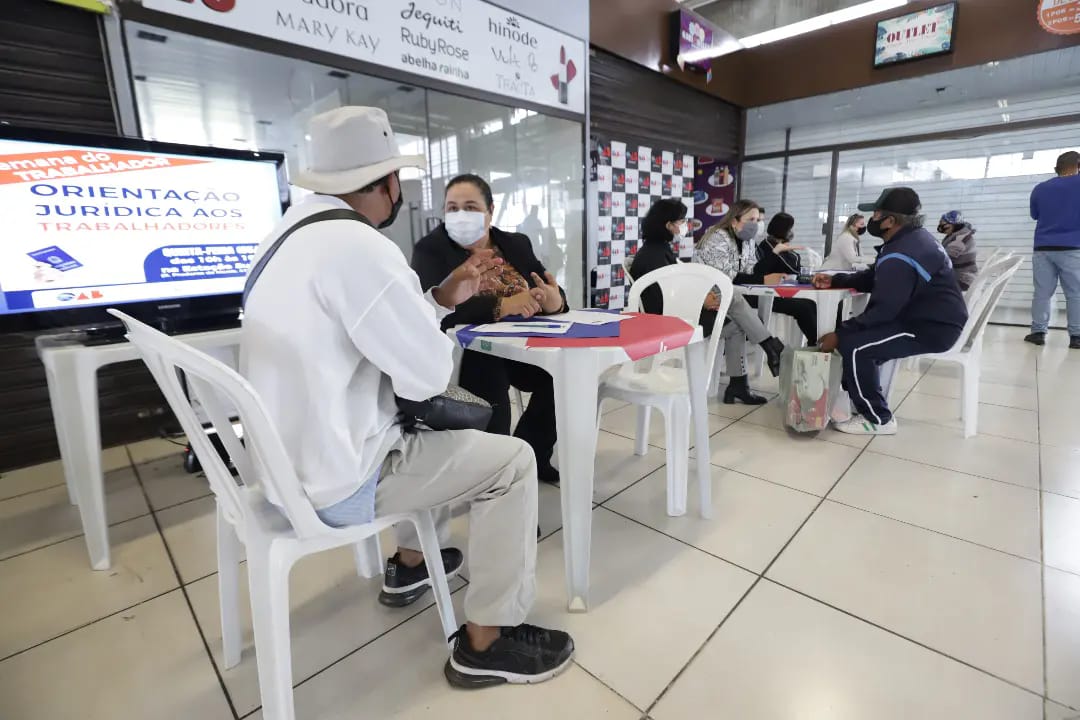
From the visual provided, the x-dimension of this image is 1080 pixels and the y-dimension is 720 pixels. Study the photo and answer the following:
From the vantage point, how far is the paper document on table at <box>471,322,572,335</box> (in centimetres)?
141

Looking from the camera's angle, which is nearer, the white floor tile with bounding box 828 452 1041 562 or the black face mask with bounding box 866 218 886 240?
the white floor tile with bounding box 828 452 1041 562

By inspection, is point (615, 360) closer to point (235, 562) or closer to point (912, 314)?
point (235, 562)

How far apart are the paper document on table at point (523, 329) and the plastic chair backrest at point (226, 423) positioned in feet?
2.27

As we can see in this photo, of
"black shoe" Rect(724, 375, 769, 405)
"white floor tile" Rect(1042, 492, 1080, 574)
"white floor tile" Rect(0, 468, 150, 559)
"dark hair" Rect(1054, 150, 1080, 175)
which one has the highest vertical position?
"dark hair" Rect(1054, 150, 1080, 175)

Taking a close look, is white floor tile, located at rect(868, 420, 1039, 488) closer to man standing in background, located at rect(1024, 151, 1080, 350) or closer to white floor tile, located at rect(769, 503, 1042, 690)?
white floor tile, located at rect(769, 503, 1042, 690)

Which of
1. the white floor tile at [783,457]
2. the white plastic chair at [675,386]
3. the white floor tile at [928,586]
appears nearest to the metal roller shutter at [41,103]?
the white plastic chair at [675,386]

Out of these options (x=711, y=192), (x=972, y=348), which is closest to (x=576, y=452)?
(x=972, y=348)

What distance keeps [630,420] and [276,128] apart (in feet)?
8.61

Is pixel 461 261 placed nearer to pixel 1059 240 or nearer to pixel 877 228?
pixel 877 228

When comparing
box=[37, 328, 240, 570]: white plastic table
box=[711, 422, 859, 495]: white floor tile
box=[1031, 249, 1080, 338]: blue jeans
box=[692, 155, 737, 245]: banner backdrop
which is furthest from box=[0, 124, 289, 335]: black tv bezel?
box=[1031, 249, 1080, 338]: blue jeans

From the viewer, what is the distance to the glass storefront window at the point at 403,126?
239cm

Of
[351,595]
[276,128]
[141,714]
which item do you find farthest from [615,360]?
[276,128]

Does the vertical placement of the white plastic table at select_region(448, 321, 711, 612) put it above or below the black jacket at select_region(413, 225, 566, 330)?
below

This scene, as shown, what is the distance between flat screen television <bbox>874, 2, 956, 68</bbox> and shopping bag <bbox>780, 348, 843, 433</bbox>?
4.42 meters
